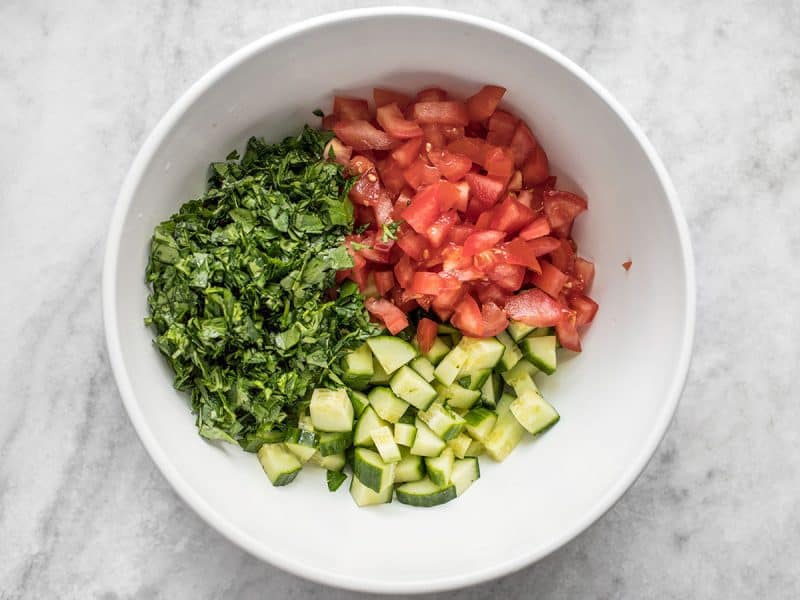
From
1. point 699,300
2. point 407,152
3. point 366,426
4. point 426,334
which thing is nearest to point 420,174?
point 407,152

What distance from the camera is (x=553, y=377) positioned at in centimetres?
208

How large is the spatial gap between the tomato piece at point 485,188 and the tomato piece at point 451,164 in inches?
0.8

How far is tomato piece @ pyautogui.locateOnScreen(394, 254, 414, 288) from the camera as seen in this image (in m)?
1.96

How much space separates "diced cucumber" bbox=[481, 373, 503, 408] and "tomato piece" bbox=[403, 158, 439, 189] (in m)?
0.51

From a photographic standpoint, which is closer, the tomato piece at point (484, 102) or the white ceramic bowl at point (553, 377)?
the white ceramic bowl at point (553, 377)

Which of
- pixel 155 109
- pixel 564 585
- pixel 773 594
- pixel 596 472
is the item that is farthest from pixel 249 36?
pixel 773 594

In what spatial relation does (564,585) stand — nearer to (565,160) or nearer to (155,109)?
(565,160)

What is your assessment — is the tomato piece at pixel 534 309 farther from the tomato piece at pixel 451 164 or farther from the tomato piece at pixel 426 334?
the tomato piece at pixel 451 164

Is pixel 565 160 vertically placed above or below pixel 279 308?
above

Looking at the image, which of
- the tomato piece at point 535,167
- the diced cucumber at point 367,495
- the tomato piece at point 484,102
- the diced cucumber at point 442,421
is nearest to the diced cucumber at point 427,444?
the diced cucumber at point 442,421

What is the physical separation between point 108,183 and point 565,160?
1.19 m

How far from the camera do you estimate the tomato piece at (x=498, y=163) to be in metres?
1.94

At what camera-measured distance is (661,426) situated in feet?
5.93

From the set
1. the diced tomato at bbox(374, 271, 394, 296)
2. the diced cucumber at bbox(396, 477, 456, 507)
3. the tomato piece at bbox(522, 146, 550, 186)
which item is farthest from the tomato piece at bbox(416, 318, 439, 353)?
the tomato piece at bbox(522, 146, 550, 186)
